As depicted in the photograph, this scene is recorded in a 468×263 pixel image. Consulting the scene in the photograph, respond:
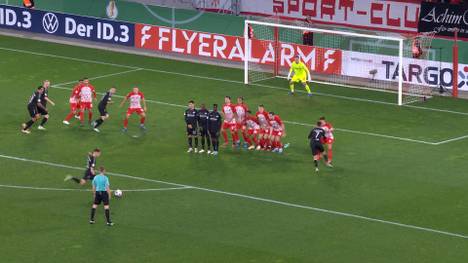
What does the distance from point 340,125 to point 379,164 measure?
21.0ft

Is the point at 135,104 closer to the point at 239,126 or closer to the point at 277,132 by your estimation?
the point at 239,126

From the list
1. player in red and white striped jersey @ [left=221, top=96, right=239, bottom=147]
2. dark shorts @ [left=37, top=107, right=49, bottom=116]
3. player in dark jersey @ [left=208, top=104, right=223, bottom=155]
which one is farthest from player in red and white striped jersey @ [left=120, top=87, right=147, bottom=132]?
player in dark jersey @ [left=208, top=104, right=223, bottom=155]

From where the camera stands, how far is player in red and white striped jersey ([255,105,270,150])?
51.1m

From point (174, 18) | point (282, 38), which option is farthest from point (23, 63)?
point (282, 38)

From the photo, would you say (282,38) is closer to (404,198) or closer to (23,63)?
(23,63)

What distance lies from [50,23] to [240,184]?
28.2 meters

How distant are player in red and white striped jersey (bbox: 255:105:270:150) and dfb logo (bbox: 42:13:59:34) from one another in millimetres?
23912

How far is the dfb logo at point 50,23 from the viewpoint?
238 ft

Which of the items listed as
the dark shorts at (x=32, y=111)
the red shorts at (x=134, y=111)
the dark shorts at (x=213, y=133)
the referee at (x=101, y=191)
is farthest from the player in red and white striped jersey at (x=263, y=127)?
the referee at (x=101, y=191)

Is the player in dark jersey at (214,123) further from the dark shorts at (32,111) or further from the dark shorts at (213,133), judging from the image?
the dark shorts at (32,111)

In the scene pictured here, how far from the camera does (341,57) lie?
63.2 meters

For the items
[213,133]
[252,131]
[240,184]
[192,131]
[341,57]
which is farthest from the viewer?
[341,57]

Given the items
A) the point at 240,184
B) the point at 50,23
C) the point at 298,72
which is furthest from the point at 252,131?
the point at 50,23

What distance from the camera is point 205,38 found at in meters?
67.4
